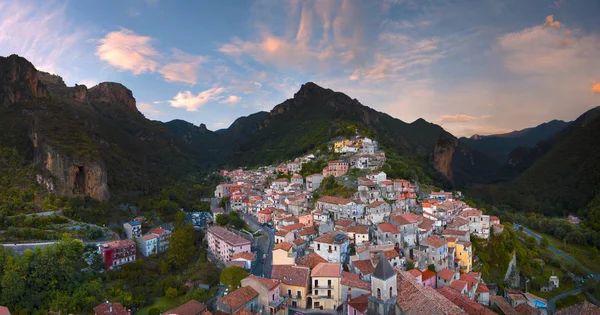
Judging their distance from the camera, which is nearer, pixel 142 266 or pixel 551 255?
pixel 142 266

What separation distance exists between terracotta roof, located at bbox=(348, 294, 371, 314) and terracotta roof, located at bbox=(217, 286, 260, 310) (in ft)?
20.9

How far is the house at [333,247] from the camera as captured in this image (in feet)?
100

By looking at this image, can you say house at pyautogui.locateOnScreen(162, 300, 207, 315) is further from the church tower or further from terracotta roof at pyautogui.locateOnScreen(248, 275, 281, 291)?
the church tower

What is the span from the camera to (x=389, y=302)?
70.9 ft

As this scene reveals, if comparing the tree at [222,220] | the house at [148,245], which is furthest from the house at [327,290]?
the house at [148,245]

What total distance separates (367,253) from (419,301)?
9062mm

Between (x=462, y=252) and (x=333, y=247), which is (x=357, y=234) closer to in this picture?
(x=333, y=247)

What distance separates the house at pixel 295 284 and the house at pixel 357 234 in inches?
307

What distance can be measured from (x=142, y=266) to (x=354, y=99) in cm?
11332

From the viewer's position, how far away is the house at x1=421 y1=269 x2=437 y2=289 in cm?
2895

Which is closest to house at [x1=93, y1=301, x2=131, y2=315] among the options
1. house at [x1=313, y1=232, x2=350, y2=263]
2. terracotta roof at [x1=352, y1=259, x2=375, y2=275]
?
house at [x1=313, y1=232, x2=350, y2=263]

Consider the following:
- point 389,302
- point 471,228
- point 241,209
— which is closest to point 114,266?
point 241,209

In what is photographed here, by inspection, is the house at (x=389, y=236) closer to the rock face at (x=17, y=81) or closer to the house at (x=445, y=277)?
the house at (x=445, y=277)

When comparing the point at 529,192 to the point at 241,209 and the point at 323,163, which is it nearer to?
the point at 323,163
